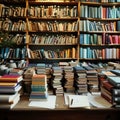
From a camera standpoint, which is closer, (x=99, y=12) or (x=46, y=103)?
(x=46, y=103)

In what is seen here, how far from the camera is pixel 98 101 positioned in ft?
5.61

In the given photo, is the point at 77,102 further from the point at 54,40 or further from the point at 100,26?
the point at 100,26

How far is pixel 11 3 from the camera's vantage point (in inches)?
185

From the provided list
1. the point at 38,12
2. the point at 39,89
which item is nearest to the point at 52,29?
the point at 38,12

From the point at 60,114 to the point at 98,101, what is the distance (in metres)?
0.36

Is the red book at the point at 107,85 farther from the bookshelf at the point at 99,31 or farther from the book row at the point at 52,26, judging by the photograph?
the book row at the point at 52,26

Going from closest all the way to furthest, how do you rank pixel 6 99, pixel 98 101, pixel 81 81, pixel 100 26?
pixel 6 99 < pixel 98 101 < pixel 81 81 < pixel 100 26

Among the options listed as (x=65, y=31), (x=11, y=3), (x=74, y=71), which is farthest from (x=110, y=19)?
(x=74, y=71)

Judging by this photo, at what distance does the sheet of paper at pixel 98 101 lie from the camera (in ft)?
5.25

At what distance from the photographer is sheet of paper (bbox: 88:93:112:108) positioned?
1599 mm

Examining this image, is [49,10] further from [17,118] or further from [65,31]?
[17,118]

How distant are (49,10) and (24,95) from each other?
301 centimetres

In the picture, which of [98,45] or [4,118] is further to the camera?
[98,45]

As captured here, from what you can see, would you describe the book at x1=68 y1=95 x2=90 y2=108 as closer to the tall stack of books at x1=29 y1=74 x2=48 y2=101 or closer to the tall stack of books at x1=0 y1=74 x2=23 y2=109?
the tall stack of books at x1=29 y1=74 x2=48 y2=101
